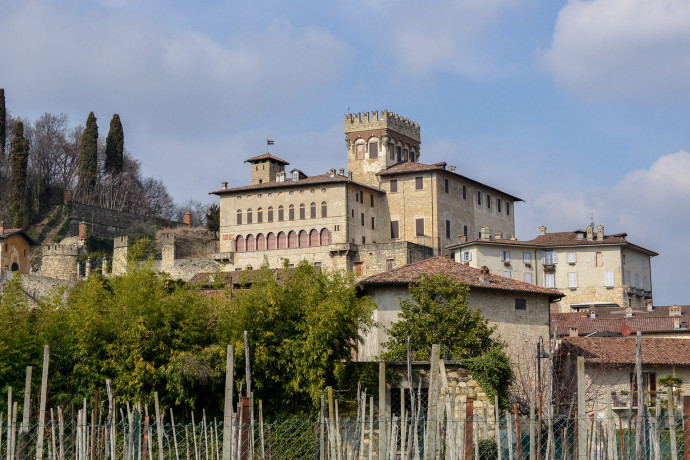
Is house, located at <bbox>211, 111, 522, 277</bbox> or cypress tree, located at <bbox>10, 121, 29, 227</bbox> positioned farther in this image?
cypress tree, located at <bbox>10, 121, 29, 227</bbox>

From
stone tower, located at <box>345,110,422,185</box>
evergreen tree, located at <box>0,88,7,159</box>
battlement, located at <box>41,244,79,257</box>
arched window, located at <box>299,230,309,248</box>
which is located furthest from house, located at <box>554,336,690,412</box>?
evergreen tree, located at <box>0,88,7,159</box>

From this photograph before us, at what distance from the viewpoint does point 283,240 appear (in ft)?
212

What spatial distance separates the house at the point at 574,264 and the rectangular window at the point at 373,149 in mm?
11164

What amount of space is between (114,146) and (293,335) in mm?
55950

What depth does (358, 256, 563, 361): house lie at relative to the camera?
30078 millimetres

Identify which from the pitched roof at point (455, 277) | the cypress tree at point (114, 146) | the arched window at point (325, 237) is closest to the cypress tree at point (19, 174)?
the cypress tree at point (114, 146)

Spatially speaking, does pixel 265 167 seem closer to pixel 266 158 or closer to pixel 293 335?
pixel 266 158

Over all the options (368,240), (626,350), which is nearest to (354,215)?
(368,240)

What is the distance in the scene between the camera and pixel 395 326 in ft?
92.6

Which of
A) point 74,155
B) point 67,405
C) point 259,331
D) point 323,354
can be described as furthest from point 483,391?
point 74,155

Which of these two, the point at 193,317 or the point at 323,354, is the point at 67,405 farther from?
the point at 323,354

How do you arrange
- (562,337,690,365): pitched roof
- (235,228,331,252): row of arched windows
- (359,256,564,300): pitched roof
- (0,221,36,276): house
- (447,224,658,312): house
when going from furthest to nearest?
(0,221,36,276): house, (235,228,331,252): row of arched windows, (447,224,658,312): house, (562,337,690,365): pitched roof, (359,256,564,300): pitched roof

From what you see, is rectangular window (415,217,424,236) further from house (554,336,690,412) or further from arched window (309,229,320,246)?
house (554,336,690,412)

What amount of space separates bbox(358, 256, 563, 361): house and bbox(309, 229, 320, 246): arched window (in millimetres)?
32340
